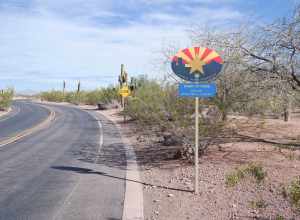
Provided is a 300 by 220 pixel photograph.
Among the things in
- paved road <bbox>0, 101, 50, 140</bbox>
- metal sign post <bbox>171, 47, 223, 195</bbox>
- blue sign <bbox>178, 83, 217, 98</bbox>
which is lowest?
paved road <bbox>0, 101, 50, 140</bbox>

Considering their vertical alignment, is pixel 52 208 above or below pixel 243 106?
below

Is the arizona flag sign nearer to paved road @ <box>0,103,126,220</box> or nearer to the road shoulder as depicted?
the road shoulder

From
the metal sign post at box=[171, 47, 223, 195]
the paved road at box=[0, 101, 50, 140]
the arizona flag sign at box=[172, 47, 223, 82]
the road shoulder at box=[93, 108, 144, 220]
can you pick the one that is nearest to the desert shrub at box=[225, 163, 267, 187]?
the metal sign post at box=[171, 47, 223, 195]

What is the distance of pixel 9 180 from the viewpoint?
10141 millimetres

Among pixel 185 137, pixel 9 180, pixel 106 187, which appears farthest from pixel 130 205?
pixel 185 137

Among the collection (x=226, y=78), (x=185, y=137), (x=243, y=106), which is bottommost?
(x=185, y=137)

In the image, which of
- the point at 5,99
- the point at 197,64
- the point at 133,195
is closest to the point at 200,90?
the point at 197,64

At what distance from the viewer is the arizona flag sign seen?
8.32 metres

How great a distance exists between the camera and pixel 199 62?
8.34 meters

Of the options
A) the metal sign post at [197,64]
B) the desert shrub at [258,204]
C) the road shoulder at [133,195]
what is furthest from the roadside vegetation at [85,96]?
the desert shrub at [258,204]

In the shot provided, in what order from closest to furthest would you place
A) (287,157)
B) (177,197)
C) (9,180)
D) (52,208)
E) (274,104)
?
(52,208), (177,197), (9,180), (287,157), (274,104)

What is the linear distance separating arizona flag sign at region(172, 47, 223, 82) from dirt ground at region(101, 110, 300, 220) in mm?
2176

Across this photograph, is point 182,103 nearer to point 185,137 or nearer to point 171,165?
point 185,137

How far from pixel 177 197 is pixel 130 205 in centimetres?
99
